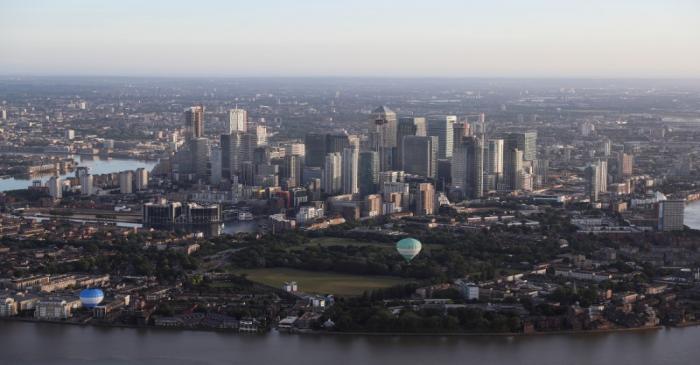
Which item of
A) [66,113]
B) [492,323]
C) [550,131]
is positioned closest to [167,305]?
[492,323]

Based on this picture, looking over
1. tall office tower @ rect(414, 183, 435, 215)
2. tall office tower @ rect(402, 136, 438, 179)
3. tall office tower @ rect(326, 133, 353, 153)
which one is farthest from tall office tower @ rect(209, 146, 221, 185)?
tall office tower @ rect(414, 183, 435, 215)

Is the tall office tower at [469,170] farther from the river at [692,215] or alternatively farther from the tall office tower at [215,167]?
the tall office tower at [215,167]

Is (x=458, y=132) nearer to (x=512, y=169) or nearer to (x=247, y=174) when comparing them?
(x=512, y=169)

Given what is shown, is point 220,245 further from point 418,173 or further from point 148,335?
point 418,173

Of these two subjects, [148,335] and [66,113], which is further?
[66,113]

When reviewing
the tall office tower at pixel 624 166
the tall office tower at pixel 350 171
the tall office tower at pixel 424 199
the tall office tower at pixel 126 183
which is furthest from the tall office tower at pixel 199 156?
the tall office tower at pixel 624 166

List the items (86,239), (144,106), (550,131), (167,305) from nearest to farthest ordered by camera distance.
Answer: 1. (167,305)
2. (86,239)
3. (550,131)
4. (144,106)

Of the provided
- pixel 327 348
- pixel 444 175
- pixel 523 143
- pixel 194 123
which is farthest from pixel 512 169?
pixel 327 348
